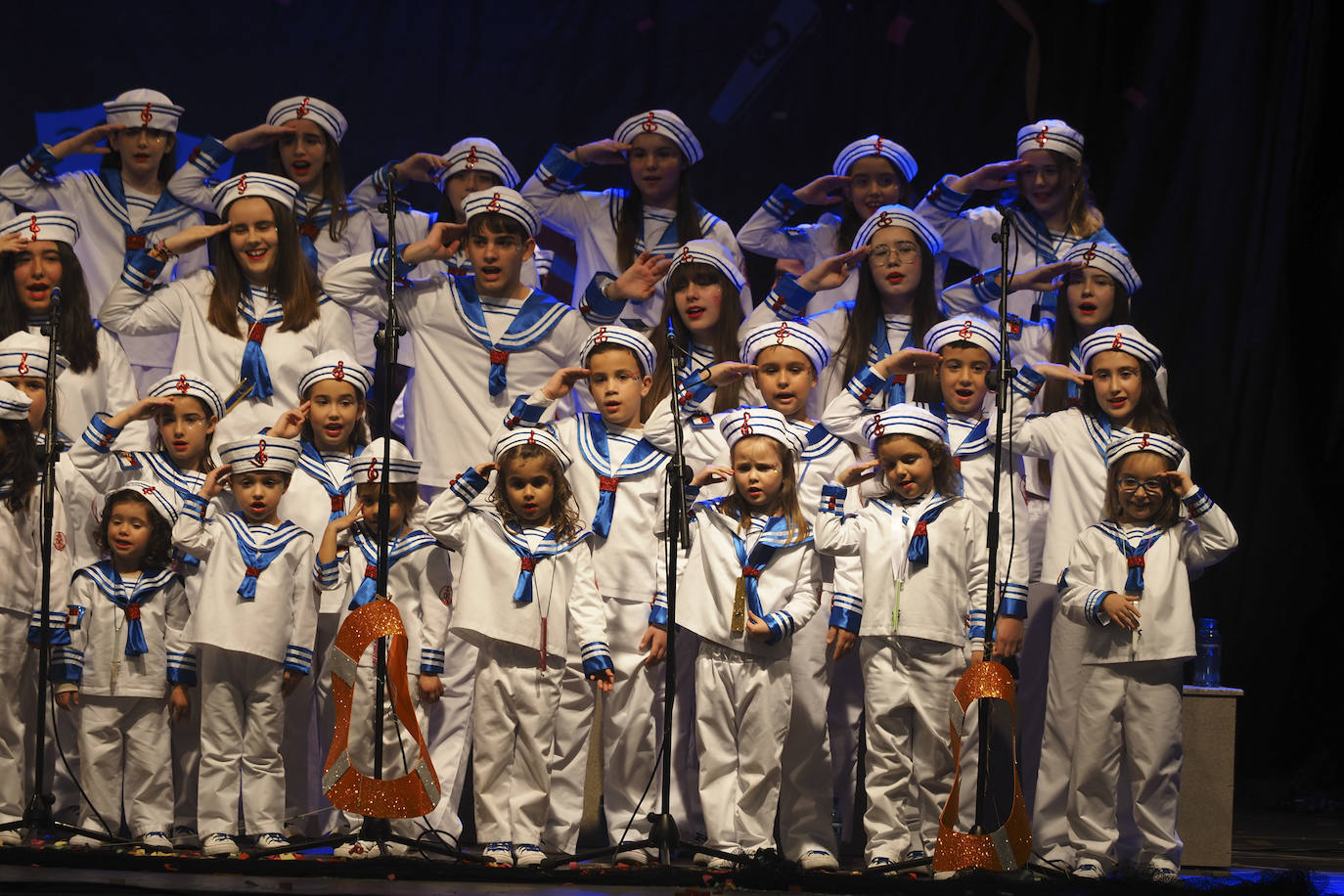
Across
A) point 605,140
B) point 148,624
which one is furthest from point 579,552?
point 605,140

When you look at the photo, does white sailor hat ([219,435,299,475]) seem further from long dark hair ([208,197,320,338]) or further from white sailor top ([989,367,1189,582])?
white sailor top ([989,367,1189,582])

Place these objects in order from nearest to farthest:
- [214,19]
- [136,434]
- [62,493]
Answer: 1. [62,493]
2. [136,434]
3. [214,19]

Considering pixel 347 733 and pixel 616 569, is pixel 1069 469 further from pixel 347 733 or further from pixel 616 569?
pixel 347 733

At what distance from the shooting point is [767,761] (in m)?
4.77

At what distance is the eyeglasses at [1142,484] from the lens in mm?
5035

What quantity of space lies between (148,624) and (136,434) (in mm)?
970

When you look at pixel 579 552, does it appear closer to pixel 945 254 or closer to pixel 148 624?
pixel 148 624

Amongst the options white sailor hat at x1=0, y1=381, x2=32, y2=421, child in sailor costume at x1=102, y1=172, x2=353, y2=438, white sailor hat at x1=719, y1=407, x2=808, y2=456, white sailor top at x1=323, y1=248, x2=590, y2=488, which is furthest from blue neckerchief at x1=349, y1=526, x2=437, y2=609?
white sailor hat at x1=0, y1=381, x2=32, y2=421

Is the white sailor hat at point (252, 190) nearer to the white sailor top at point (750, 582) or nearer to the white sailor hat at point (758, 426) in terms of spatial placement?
the white sailor hat at point (758, 426)

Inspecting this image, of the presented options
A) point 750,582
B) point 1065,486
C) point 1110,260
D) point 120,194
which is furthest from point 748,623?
point 120,194

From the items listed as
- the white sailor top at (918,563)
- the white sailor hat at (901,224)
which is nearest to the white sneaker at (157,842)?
the white sailor top at (918,563)

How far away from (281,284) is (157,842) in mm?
2070

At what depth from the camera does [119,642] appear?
480 cm

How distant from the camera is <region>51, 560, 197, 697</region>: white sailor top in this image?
478 cm
